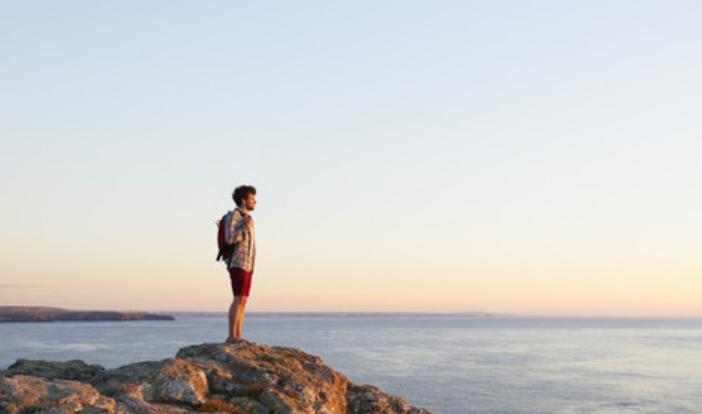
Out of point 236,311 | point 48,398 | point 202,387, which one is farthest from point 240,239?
point 48,398

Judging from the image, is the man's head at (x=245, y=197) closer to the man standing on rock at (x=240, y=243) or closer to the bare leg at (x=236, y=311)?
the man standing on rock at (x=240, y=243)

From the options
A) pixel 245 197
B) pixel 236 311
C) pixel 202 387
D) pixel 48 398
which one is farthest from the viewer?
pixel 236 311

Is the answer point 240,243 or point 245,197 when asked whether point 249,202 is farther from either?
point 240,243

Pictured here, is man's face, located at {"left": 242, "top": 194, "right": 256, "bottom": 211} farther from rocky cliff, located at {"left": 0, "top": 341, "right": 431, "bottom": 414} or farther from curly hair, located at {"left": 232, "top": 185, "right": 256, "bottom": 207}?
rocky cliff, located at {"left": 0, "top": 341, "right": 431, "bottom": 414}

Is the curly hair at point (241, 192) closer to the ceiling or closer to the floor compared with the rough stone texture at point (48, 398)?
closer to the ceiling

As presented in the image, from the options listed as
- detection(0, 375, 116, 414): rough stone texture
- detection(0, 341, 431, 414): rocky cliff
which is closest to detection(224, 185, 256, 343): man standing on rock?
detection(0, 341, 431, 414): rocky cliff

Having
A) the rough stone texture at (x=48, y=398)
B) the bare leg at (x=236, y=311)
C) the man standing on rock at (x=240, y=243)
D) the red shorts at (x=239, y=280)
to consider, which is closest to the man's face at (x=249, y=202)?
the man standing on rock at (x=240, y=243)

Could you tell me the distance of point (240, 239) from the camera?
14852 mm

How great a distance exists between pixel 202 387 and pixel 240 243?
11.3ft

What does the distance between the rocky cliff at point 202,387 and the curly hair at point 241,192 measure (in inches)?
114

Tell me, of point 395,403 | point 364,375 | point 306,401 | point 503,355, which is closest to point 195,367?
point 306,401

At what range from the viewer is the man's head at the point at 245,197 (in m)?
14.9

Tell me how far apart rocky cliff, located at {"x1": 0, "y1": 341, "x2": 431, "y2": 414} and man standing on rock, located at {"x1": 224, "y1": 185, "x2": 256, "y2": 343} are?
91 centimetres

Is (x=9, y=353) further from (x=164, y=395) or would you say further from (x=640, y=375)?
(x=164, y=395)
